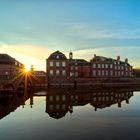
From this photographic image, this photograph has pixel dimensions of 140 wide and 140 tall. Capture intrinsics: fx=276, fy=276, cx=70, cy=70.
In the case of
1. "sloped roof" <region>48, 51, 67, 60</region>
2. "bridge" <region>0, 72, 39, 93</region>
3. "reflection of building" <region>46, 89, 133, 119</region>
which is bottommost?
"reflection of building" <region>46, 89, 133, 119</region>

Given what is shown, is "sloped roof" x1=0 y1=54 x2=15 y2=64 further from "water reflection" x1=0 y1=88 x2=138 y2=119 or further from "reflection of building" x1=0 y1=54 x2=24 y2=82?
"water reflection" x1=0 y1=88 x2=138 y2=119

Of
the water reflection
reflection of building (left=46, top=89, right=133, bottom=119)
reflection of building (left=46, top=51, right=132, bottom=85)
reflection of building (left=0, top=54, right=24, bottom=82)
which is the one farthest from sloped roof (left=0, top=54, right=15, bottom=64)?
reflection of building (left=46, top=89, right=133, bottom=119)

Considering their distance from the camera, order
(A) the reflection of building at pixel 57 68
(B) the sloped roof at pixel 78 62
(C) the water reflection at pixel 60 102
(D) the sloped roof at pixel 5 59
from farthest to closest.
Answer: (B) the sloped roof at pixel 78 62 < (A) the reflection of building at pixel 57 68 < (D) the sloped roof at pixel 5 59 < (C) the water reflection at pixel 60 102

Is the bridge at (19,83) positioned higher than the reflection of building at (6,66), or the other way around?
the reflection of building at (6,66)

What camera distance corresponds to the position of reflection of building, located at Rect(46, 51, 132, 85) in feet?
242

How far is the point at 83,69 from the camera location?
82688 millimetres

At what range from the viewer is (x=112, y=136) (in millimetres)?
17547

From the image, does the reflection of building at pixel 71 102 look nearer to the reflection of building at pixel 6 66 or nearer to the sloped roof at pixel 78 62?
the reflection of building at pixel 6 66

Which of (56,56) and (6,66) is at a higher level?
(56,56)

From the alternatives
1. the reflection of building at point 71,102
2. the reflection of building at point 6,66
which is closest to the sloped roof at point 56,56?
the reflection of building at point 6,66

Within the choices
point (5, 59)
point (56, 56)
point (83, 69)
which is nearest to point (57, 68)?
point (56, 56)

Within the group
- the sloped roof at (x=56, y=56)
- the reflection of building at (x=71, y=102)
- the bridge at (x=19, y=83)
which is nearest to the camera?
the reflection of building at (x=71, y=102)

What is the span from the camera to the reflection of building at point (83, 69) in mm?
73875

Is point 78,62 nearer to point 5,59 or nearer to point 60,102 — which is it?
point 5,59
